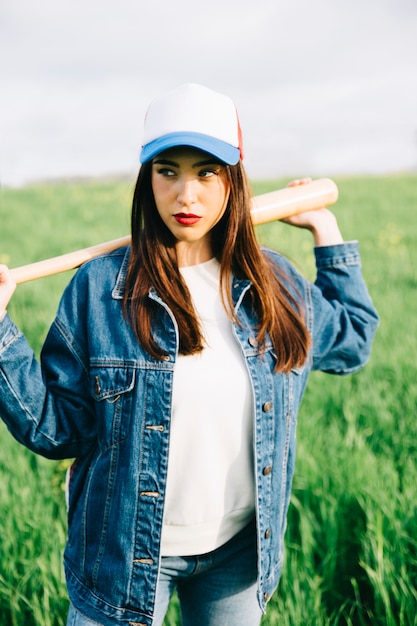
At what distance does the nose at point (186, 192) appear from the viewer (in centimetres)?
136

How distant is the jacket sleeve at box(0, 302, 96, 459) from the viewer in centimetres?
135

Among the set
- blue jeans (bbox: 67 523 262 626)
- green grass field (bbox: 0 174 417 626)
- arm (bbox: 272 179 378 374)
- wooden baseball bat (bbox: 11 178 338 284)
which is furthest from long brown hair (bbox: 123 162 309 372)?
green grass field (bbox: 0 174 417 626)

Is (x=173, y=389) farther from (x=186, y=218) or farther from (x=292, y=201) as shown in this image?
(x=292, y=201)

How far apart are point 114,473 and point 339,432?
1.73 metres

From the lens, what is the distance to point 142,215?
4.88 ft

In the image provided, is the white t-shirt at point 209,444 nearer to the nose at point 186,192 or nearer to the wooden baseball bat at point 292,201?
the nose at point 186,192

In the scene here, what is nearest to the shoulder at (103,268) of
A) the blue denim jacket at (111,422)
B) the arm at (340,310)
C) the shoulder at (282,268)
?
the blue denim jacket at (111,422)

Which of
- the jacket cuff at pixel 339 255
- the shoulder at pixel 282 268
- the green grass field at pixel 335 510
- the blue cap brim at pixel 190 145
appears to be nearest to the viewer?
the blue cap brim at pixel 190 145

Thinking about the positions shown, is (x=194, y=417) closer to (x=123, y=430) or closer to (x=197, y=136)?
(x=123, y=430)

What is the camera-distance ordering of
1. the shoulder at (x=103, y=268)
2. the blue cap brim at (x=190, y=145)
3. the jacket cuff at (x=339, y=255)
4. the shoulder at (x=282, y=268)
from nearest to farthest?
the blue cap brim at (x=190, y=145)
the shoulder at (x=103, y=268)
the shoulder at (x=282, y=268)
the jacket cuff at (x=339, y=255)

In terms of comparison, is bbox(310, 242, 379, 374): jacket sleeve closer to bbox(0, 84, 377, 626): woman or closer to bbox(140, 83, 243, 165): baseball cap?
bbox(0, 84, 377, 626): woman

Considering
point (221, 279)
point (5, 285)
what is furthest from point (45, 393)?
point (221, 279)

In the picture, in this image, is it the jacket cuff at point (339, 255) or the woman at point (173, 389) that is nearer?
the woman at point (173, 389)

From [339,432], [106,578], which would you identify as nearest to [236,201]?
[106,578]
